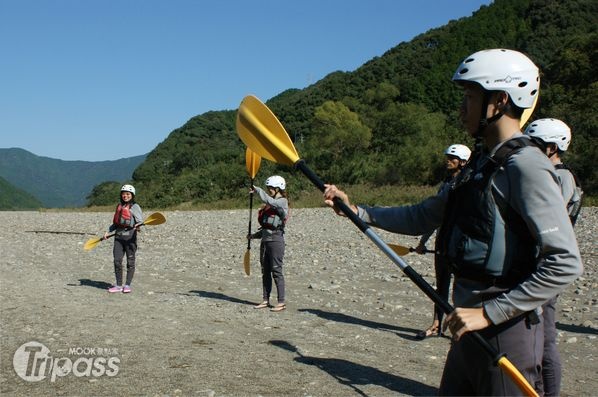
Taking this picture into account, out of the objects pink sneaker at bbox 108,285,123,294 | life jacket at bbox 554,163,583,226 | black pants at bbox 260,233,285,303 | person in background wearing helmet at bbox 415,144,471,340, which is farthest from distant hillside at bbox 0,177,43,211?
life jacket at bbox 554,163,583,226

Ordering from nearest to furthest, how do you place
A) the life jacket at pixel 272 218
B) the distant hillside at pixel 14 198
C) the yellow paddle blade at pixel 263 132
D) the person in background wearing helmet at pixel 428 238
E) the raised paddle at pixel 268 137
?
the raised paddle at pixel 268 137, the yellow paddle blade at pixel 263 132, the person in background wearing helmet at pixel 428 238, the life jacket at pixel 272 218, the distant hillside at pixel 14 198

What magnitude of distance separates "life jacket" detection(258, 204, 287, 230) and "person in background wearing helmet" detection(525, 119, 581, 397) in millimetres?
4302

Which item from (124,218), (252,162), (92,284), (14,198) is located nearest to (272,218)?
(252,162)

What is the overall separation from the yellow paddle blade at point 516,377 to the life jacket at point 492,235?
0.30 m

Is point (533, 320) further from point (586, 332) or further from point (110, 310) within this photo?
point (110, 310)

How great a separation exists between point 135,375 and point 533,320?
3.96 metres

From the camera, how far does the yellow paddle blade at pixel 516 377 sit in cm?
232

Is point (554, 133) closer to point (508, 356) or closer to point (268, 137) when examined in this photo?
point (268, 137)

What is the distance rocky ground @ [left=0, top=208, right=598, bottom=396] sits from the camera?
534 cm

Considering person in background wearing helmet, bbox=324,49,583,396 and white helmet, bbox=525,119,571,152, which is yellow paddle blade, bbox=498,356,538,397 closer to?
person in background wearing helmet, bbox=324,49,583,396

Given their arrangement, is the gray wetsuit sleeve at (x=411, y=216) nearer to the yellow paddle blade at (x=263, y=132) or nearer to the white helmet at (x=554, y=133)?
the yellow paddle blade at (x=263, y=132)

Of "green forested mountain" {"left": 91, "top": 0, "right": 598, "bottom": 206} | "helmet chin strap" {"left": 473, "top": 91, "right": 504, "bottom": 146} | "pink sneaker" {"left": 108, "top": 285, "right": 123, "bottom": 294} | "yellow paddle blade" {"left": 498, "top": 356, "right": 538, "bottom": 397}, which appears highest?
"green forested mountain" {"left": 91, "top": 0, "right": 598, "bottom": 206}

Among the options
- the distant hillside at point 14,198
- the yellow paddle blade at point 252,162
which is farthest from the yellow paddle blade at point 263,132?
the distant hillside at point 14,198

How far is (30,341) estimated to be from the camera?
6.44 metres
